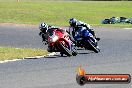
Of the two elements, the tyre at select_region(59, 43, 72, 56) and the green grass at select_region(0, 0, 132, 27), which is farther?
the green grass at select_region(0, 0, 132, 27)

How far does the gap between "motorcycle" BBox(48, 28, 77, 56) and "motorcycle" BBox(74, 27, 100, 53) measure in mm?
1191

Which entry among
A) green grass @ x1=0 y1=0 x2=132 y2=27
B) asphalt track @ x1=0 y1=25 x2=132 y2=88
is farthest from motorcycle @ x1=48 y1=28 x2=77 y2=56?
green grass @ x1=0 y1=0 x2=132 y2=27

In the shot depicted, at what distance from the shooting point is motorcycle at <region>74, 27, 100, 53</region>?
1881 cm

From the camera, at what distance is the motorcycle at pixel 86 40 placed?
Answer: 18.8m

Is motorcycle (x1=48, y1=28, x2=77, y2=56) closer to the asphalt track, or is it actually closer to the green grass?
the asphalt track

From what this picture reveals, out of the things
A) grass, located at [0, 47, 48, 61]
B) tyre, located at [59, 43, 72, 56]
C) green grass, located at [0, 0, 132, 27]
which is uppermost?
tyre, located at [59, 43, 72, 56]

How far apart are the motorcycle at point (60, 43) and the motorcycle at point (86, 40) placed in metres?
1.19

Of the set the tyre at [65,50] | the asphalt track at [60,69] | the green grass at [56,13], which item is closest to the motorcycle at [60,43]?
the tyre at [65,50]

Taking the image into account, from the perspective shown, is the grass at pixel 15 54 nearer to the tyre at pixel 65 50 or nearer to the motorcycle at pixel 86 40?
the tyre at pixel 65 50

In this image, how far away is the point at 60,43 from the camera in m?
17.6

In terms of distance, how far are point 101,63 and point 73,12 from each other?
46294 millimetres

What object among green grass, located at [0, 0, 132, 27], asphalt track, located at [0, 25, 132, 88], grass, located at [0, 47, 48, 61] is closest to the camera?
asphalt track, located at [0, 25, 132, 88]

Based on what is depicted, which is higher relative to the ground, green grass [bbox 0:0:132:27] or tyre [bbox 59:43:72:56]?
tyre [bbox 59:43:72:56]

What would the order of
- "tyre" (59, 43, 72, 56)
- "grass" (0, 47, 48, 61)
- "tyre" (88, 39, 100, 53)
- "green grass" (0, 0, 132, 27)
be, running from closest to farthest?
"grass" (0, 47, 48, 61) < "tyre" (59, 43, 72, 56) < "tyre" (88, 39, 100, 53) < "green grass" (0, 0, 132, 27)
